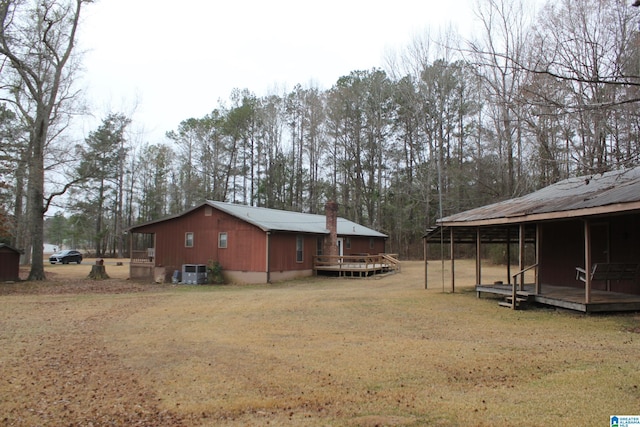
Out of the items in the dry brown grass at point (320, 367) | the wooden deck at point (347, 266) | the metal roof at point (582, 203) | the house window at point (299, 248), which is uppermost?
the metal roof at point (582, 203)

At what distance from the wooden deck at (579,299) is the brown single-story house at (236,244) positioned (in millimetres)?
10939

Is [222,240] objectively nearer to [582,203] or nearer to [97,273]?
[97,273]

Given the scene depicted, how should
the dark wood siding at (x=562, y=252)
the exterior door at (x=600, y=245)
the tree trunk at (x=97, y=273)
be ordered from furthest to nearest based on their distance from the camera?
the tree trunk at (x=97, y=273) < the dark wood siding at (x=562, y=252) < the exterior door at (x=600, y=245)

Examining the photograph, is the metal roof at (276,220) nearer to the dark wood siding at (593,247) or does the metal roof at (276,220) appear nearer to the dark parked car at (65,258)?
the dark wood siding at (593,247)

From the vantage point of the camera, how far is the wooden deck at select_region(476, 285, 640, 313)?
1050 cm

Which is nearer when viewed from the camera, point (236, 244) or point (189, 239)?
point (236, 244)

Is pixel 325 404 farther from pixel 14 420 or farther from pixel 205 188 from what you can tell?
pixel 205 188

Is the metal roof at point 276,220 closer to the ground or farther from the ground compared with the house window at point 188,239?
farther from the ground

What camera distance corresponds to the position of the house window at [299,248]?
24.0 m

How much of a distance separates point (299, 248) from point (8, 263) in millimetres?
13780

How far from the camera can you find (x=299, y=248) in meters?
24.2

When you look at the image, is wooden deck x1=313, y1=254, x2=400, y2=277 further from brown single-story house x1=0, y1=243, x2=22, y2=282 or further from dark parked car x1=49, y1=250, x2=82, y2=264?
dark parked car x1=49, y1=250, x2=82, y2=264

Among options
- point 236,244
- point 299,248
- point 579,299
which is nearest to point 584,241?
point 579,299

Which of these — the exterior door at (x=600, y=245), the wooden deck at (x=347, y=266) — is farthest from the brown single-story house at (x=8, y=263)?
the exterior door at (x=600, y=245)
